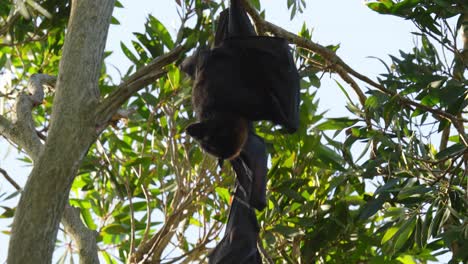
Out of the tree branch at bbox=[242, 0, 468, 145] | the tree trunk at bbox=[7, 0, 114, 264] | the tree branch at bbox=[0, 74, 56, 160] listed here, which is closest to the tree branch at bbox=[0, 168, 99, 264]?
the tree branch at bbox=[0, 74, 56, 160]

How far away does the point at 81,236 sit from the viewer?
10.3ft

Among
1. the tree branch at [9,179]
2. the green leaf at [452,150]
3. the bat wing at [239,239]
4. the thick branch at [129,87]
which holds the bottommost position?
the bat wing at [239,239]

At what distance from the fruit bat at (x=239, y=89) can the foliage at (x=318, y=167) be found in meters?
0.19

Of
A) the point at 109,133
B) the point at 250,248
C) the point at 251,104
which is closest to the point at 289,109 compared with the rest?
the point at 251,104

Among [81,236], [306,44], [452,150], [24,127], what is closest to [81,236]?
[81,236]

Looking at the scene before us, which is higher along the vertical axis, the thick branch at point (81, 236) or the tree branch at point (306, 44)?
the tree branch at point (306, 44)

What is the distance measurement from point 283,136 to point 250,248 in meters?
1.43

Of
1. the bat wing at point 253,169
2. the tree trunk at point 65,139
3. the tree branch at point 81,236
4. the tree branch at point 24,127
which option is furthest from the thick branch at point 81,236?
the bat wing at point 253,169

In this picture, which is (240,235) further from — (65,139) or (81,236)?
(65,139)

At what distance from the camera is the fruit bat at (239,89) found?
10.7 feet

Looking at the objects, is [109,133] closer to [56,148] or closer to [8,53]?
[8,53]

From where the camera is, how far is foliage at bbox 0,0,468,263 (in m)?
3.84

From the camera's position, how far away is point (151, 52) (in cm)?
455

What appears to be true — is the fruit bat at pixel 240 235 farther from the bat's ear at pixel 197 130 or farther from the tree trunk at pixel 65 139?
the tree trunk at pixel 65 139
